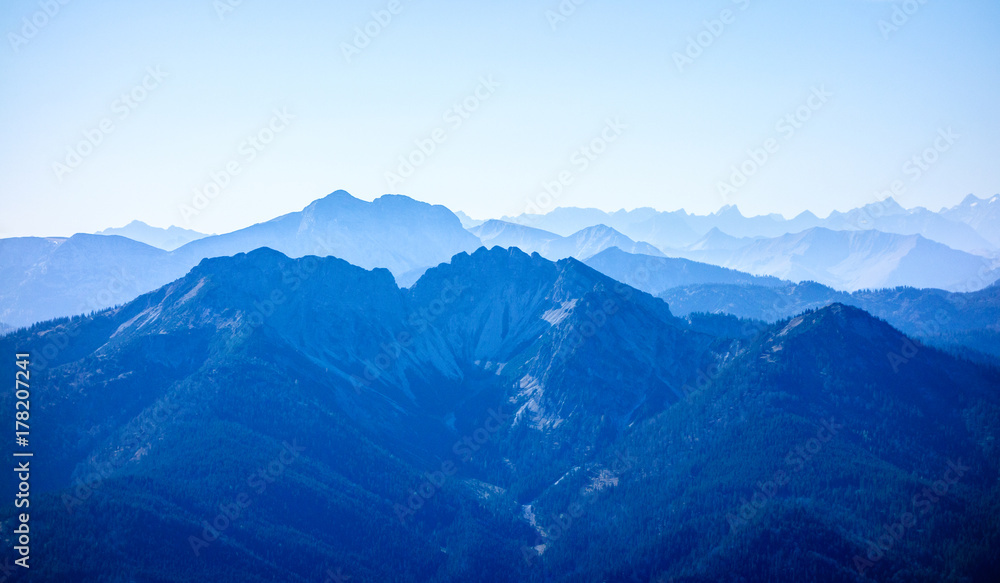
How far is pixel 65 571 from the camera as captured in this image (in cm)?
19488

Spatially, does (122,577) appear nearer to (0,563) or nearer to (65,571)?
(65,571)

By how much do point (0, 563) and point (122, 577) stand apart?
2715 centimetres

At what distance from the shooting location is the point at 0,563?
619ft

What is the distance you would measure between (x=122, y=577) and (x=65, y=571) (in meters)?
13.1

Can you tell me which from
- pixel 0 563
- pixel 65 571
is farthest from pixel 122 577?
pixel 0 563

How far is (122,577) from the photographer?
198750 millimetres

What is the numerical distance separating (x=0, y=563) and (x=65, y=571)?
558 inches
